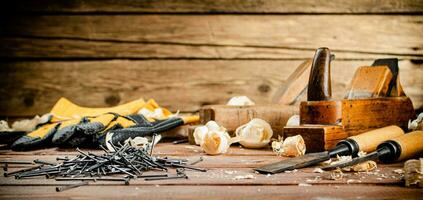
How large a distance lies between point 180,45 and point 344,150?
1492mm

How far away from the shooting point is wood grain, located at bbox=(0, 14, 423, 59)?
250cm

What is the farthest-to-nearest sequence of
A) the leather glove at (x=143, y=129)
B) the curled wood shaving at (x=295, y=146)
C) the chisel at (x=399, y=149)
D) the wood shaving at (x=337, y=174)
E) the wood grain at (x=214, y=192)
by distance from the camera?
the leather glove at (x=143, y=129) < the curled wood shaving at (x=295, y=146) < the chisel at (x=399, y=149) < the wood shaving at (x=337, y=174) < the wood grain at (x=214, y=192)

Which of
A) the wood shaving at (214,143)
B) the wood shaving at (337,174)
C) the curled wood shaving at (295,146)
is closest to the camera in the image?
the wood shaving at (337,174)

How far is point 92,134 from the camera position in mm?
1636

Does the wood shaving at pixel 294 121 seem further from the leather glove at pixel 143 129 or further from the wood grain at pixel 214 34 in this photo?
the wood grain at pixel 214 34

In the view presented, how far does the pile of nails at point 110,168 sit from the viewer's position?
3.50ft

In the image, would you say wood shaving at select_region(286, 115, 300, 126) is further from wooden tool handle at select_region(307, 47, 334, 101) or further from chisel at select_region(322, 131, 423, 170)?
chisel at select_region(322, 131, 423, 170)

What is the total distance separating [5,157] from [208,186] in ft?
2.92

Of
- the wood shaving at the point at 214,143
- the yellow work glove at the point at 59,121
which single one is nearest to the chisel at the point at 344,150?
the wood shaving at the point at 214,143

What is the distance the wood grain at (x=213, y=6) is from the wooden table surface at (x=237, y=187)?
1.49 metres

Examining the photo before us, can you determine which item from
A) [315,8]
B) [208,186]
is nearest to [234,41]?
[315,8]

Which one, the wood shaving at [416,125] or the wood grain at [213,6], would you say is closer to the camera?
the wood shaving at [416,125]

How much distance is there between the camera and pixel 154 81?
8.39ft

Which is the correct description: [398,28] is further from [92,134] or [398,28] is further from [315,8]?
[92,134]
